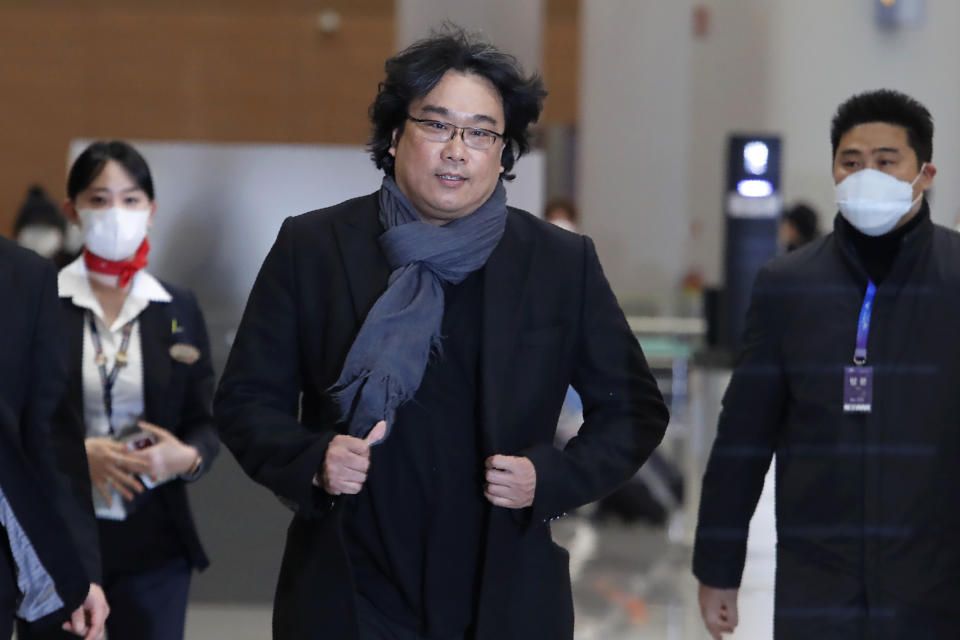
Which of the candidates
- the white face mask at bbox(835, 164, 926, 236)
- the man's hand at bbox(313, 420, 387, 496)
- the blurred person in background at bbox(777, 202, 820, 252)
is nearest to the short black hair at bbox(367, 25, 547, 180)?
the man's hand at bbox(313, 420, 387, 496)

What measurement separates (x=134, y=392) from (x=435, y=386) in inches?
54.4

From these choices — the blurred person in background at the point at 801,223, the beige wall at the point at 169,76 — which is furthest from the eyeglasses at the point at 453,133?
the beige wall at the point at 169,76

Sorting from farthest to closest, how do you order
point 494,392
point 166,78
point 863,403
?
point 166,78
point 863,403
point 494,392

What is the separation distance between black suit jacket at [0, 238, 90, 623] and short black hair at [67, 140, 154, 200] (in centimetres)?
121

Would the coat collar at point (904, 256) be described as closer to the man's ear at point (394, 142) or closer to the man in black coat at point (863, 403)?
the man in black coat at point (863, 403)

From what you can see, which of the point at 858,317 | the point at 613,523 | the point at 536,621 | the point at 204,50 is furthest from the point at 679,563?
the point at 204,50

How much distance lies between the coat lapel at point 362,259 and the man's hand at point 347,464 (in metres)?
0.27

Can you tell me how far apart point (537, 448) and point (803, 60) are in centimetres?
466

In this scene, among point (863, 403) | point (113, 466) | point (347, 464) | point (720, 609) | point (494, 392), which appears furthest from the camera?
point (113, 466)

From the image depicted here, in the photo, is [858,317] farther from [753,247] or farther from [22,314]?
[753,247]

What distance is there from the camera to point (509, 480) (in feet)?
7.88

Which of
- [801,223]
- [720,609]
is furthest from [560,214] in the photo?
[720,609]

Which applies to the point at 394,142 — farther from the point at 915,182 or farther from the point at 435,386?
the point at 915,182

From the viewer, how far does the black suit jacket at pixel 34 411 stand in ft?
8.29
